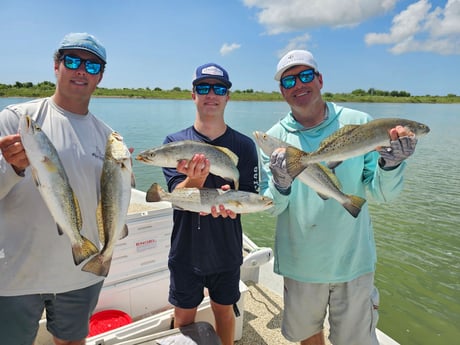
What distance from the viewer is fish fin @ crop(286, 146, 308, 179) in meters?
2.75

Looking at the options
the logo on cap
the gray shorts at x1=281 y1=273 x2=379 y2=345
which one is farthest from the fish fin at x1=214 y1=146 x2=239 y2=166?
the gray shorts at x1=281 y1=273 x2=379 y2=345

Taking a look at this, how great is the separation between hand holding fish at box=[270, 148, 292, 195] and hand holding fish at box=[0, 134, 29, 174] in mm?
1879

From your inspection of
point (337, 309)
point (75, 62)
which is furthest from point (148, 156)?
point (337, 309)

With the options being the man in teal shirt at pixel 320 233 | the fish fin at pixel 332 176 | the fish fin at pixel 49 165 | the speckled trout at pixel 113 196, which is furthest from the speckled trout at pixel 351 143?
the fish fin at pixel 49 165

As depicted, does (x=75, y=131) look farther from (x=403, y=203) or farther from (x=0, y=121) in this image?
(x=403, y=203)

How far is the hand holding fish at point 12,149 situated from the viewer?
81.0 inches

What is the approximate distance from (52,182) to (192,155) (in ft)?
3.60

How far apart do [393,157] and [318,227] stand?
2.98ft

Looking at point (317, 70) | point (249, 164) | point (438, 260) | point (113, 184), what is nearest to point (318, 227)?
point (249, 164)

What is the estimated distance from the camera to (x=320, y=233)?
3053 mm

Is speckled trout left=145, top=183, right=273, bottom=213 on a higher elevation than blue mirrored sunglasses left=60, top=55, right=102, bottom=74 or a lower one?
lower

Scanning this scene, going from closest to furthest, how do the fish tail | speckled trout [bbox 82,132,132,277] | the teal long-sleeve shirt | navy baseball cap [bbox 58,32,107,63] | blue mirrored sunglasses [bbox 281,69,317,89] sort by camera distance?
speckled trout [bbox 82,132,132,277], navy baseball cap [bbox 58,32,107,63], the fish tail, the teal long-sleeve shirt, blue mirrored sunglasses [bbox 281,69,317,89]

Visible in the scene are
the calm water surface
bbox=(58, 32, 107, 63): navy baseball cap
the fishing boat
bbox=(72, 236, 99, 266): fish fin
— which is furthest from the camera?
the calm water surface

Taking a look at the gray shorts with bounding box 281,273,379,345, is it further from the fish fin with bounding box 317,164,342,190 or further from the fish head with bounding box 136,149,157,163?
the fish head with bounding box 136,149,157,163
